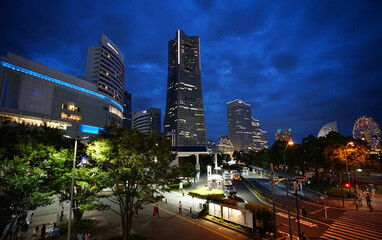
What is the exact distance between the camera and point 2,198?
12.7m

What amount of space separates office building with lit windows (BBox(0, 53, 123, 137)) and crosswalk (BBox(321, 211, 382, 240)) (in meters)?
68.9

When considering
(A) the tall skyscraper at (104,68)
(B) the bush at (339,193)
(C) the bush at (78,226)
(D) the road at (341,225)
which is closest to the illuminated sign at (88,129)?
(A) the tall skyscraper at (104,68)

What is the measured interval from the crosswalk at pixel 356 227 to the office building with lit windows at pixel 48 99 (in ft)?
226

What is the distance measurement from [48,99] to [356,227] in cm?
9276

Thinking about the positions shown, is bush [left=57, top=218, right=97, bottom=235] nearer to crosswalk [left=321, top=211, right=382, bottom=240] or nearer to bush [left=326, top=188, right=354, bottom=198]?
crosswalk [left=321, top=211, right=382, bottom=240]

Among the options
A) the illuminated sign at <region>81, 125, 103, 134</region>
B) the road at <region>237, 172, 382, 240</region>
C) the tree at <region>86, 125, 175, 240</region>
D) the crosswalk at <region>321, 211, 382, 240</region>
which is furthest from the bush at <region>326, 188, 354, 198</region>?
the illuminated sign at <region>81, 125, 103, 134</region>

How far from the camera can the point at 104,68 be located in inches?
4016

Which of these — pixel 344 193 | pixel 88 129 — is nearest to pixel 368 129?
pixel 344 193

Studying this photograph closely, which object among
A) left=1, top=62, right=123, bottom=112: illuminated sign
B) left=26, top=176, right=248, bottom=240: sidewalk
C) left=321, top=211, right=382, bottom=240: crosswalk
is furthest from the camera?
left=1, top=62, right=123, bottom=112: illuminated sign

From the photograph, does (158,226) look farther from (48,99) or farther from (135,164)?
(48,99)

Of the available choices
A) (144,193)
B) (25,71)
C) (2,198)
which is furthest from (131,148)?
(25,71)

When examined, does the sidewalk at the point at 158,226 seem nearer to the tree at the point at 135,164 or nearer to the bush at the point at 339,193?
the tree at the point at 135,164

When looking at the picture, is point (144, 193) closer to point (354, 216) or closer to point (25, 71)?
point (354, 216)

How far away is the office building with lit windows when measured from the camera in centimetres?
6494
